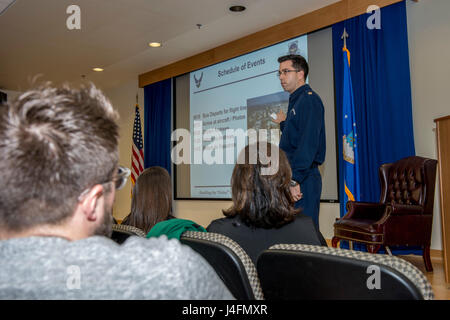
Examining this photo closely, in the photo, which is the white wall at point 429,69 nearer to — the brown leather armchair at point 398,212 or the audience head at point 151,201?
the brown leather armchair at point 398,212

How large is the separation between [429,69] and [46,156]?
14.8 ft

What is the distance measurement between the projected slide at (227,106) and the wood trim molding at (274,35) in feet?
0.34

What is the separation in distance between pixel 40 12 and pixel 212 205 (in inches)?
145

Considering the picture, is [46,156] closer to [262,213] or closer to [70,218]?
[70,218]

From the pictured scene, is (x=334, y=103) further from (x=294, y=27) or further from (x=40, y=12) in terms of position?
(x=40, y=12)

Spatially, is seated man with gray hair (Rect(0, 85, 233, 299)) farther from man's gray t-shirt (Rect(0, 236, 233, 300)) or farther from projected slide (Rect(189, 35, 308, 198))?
projected slide (Rect(189, 35, 308, 198))

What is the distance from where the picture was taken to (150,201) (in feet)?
7.30

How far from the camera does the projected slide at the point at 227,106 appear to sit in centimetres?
571

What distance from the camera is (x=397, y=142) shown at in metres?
4.44

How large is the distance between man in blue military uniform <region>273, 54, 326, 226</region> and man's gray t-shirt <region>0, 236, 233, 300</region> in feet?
5.81

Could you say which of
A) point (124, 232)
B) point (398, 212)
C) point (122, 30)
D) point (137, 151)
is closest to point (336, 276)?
point (124, 232)

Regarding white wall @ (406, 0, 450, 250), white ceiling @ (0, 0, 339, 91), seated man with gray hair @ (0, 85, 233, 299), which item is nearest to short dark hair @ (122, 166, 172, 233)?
seated man with gray hair @ (0, 85, 233, 299)
